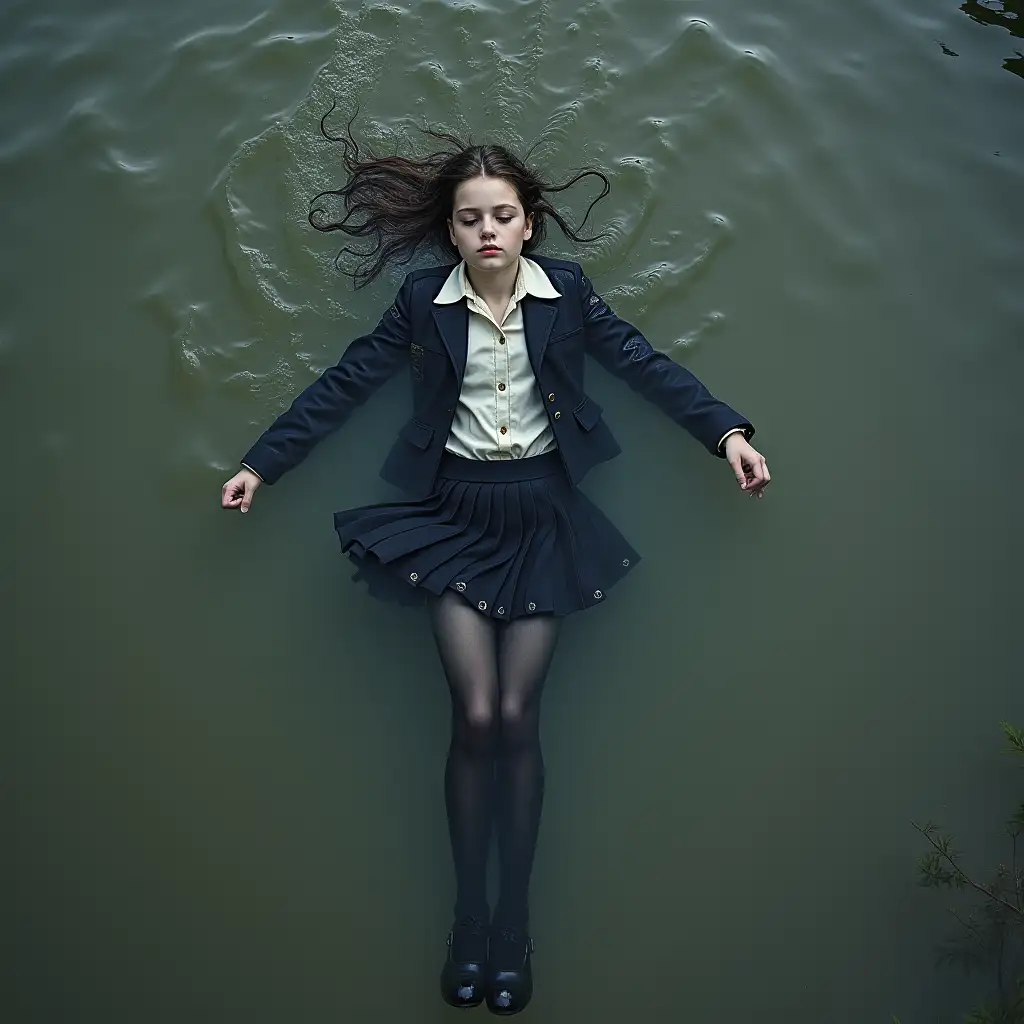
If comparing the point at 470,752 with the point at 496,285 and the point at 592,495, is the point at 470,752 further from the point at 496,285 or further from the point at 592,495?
the point at 496,285

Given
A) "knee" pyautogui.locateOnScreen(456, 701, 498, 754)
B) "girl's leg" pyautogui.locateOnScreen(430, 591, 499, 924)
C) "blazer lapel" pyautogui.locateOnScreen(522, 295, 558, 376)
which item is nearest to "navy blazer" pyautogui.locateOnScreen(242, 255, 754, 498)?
"blazer lapel" pyautogui.locateOnScreen(522, 295, 558, 376)

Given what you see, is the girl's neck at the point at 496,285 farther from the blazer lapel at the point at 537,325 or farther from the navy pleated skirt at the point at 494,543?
the navy pleated skirt at the point at 494,543

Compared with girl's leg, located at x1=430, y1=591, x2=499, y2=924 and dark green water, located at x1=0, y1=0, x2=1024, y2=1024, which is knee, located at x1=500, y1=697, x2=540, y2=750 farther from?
dark green water, located at x1=0, y1=0, x2=1024, y2=1024

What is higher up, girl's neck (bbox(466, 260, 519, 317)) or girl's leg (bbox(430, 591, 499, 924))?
girl's neck (bbox(466, 260, 519, 317))

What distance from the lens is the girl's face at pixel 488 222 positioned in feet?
9.62

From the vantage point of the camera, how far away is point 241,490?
307cm

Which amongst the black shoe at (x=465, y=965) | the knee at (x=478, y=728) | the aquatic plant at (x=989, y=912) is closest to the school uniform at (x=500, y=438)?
the knee at (x=478, y=728)

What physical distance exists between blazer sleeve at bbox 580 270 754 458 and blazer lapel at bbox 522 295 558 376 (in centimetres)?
Answer: 15

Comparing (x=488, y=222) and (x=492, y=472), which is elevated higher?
(x=488, y=222)

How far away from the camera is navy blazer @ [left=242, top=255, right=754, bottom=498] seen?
3.06m

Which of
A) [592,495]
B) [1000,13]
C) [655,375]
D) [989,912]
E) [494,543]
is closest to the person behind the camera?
[989,912]

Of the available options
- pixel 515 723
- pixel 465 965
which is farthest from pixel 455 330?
pixel 465 965

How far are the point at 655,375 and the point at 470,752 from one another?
42.2 inches

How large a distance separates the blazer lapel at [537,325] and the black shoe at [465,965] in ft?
4.38
